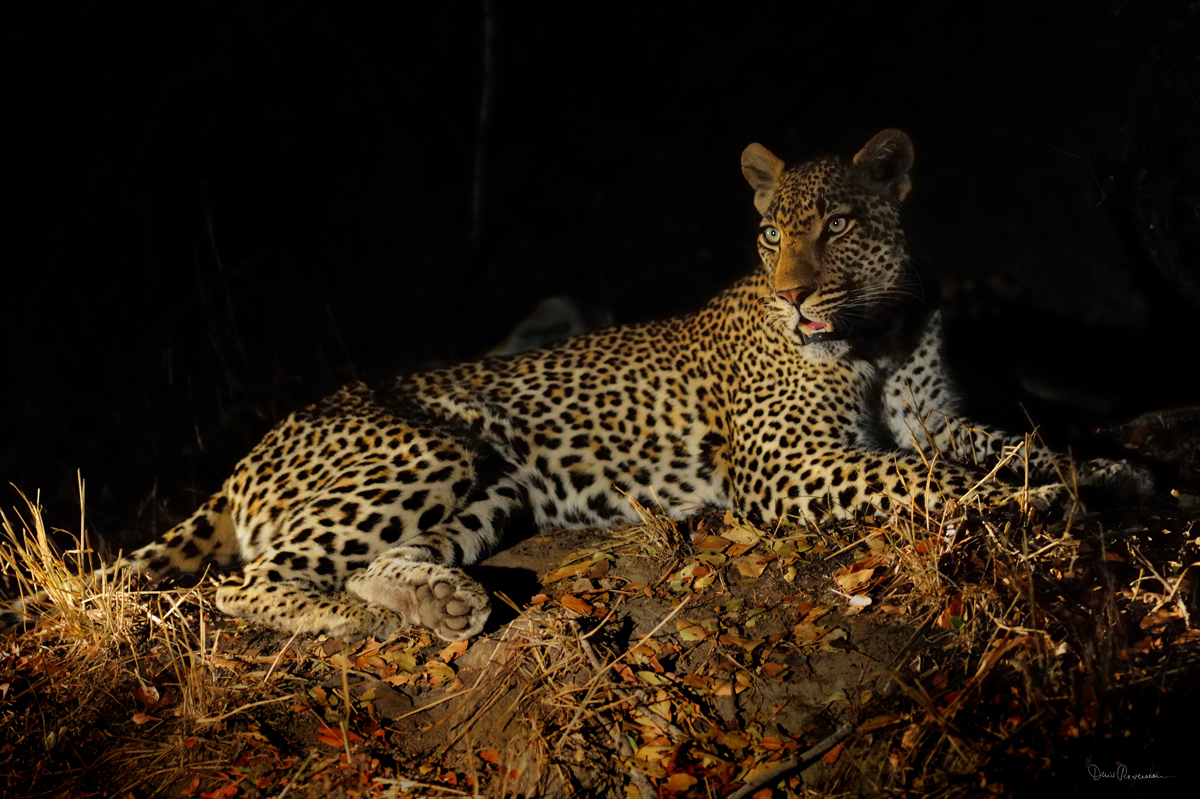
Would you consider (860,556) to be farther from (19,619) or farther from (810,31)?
(810,31)

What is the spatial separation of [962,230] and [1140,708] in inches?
264

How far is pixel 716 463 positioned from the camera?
210 inches

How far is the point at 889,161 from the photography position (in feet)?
15.9

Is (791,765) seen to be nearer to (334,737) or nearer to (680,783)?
(680,783)

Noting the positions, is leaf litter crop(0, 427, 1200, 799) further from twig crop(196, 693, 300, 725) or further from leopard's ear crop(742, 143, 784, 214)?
leopard's ear crop(742, 143, 784, 214)

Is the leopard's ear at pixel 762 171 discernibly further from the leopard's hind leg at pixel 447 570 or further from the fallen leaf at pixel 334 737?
the fallen leaf at pixel 334 737

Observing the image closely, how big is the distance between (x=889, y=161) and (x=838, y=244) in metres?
0.60

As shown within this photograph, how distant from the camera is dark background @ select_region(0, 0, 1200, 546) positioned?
6.25 metres

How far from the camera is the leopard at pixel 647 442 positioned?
14.4 feet

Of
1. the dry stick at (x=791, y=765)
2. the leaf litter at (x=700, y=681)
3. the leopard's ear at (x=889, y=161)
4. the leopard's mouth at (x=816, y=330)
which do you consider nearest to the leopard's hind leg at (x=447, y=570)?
the leaf litter at (x=700, y=681)

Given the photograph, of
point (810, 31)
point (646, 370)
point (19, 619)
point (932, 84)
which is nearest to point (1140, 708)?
point (646, 370)
